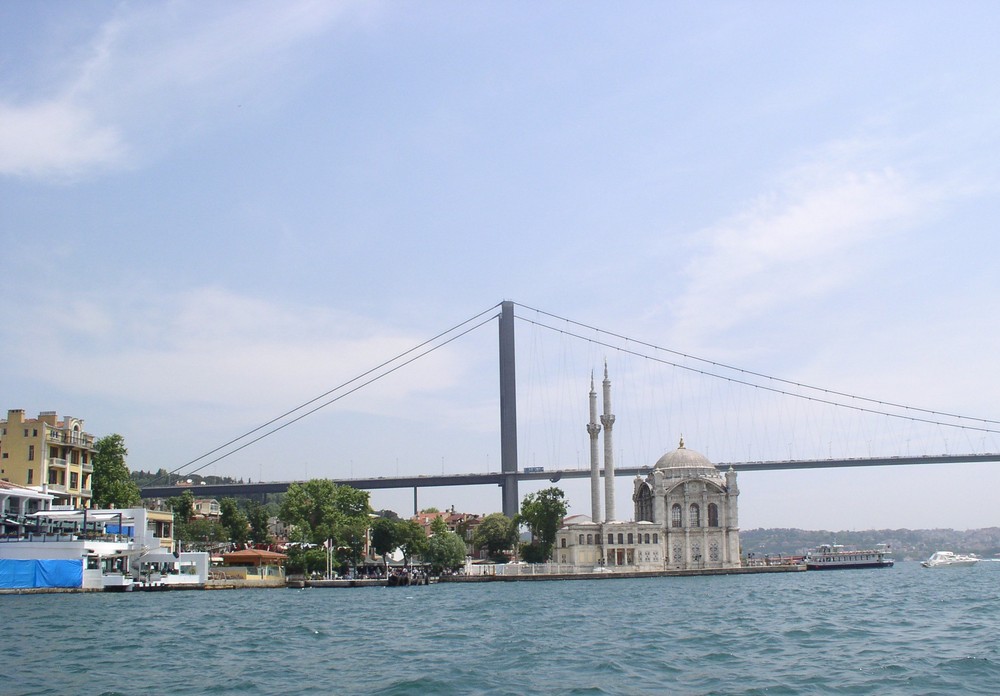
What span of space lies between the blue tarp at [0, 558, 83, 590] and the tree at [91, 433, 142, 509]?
17600mm

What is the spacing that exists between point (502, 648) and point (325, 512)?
4910 cm

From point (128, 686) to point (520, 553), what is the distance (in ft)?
235

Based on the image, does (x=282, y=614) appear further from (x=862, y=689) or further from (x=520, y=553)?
(x=520, y=553)

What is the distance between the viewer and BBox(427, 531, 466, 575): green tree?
7469cm

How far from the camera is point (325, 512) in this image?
72062 mm

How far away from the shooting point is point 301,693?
17.7 metres

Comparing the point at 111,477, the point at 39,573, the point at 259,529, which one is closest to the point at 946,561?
the point at 259,529

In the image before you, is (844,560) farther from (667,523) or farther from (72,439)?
(72,439)

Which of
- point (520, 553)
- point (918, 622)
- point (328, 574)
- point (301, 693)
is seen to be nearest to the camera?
point (301, 693)

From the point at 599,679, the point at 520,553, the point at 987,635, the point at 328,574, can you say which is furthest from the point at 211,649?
the point at 520,553

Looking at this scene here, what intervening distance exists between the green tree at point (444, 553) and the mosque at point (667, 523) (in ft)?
47.9

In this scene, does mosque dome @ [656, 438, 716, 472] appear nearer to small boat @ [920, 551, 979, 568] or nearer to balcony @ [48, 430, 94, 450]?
small boat @ [920, 551, 979, 568]

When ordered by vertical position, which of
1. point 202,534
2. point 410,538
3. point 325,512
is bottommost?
point 410,538

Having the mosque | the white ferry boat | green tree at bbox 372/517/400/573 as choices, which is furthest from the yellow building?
the white ferry boat
